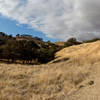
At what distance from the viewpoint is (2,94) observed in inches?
284

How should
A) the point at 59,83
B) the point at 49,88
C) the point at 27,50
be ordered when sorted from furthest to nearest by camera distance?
1. the point at 27,50
2. the point at 59,83
3. the point at 49,88

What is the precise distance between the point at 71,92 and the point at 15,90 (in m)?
3.47

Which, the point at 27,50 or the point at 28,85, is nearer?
the point at 28,85

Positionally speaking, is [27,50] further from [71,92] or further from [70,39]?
[70,39]

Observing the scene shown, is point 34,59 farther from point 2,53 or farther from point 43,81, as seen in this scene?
point 43,81

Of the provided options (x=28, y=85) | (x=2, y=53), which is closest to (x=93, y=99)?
(x=28, y=85)

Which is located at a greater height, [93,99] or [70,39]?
[70,39]

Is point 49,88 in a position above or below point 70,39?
below

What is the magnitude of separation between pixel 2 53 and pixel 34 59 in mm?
7005

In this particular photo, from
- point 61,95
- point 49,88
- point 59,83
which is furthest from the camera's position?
point 59,83

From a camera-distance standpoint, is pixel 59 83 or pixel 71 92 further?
pixel 59 83

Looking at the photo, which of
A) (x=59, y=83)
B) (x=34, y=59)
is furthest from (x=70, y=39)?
(x=59, y=83)

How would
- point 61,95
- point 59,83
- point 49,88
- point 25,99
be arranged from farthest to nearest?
point 59,83, point 49,88, point 61,95, point 25,99

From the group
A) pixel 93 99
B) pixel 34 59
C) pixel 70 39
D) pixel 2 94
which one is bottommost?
pixel 93 99
